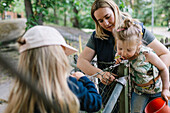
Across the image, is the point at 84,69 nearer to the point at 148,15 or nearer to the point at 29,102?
the point at 29,102

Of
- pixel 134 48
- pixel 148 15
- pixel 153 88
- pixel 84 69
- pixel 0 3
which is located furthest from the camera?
pixel 148 15

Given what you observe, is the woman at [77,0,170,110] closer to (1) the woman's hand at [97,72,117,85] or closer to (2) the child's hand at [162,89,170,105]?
(1) the woman's hand at [97,72,117,85]

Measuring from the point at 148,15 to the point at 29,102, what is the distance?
1780 cm

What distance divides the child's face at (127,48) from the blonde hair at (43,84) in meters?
0.72

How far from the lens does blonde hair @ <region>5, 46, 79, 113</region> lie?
0.86 m

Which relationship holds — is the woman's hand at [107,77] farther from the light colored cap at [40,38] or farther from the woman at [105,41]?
the light colored cap at [40,38]

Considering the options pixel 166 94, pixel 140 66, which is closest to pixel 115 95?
pixel 140 66

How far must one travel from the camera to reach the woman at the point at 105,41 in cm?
163

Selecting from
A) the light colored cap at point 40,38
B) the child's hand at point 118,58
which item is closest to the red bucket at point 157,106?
the child's hand at point 118,58

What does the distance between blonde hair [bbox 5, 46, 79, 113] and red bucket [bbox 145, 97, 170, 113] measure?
39.5 inches

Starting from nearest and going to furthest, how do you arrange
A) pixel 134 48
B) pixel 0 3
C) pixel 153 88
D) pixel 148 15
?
pixel 134 48 < pixel 153 88 < pixel 0 3 < pixel 148 15

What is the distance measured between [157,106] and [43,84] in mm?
1222

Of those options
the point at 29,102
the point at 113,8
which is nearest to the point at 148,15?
the point at 113,8

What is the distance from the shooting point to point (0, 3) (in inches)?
160
